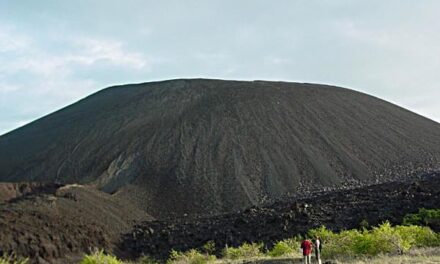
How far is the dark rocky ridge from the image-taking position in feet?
118

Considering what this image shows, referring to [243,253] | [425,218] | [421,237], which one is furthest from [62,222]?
[421,237]

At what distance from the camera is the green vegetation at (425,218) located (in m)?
31.7

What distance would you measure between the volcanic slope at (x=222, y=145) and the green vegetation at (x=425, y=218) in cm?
1751

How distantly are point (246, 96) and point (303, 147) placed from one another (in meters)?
16.6

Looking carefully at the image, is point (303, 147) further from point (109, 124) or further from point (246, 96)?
point (109, 124)

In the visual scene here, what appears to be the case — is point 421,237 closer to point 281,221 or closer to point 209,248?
point 281,221

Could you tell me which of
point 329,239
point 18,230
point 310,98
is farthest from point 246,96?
point 329,239

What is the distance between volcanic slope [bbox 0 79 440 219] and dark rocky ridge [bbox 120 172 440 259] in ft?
23.7

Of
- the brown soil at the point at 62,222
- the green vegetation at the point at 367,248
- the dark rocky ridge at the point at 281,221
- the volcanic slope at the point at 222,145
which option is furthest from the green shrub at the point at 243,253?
the volcanic slope at the point at 222,145

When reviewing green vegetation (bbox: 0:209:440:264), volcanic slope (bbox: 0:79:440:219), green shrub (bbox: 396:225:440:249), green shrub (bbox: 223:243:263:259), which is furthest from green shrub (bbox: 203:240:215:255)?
volcanic slope (bbox: 0:79:440:219)

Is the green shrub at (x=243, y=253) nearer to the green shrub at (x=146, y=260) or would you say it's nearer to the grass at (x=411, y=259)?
the green shrub at (x=146, y=260)

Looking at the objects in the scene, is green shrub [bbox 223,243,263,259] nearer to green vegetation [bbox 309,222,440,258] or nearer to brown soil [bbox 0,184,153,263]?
green vegetation [bbox 309,222,440,258]

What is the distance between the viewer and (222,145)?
6059 cm

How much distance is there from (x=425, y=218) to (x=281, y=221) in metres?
8.70
